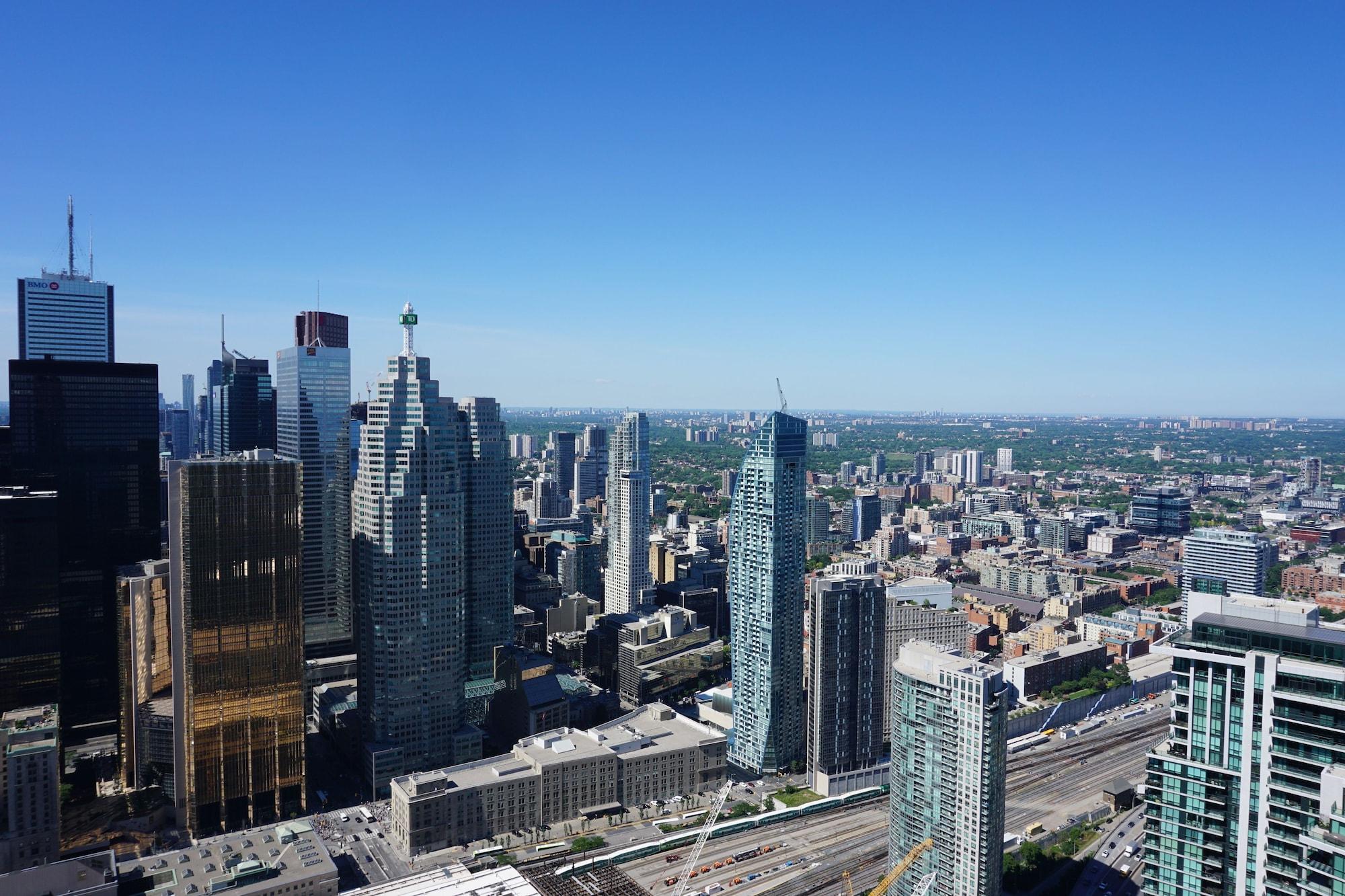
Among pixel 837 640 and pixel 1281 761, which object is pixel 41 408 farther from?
pixel 1281 761

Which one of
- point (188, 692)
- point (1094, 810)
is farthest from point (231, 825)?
point (1094, 810)

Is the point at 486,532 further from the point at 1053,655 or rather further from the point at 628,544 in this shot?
the point at 1053,655

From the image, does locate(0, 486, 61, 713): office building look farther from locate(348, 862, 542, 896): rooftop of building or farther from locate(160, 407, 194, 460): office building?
locate(160, 407, 194, 460): office building

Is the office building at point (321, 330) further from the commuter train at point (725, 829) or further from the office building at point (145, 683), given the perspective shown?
the commuter train at point (725, 829)

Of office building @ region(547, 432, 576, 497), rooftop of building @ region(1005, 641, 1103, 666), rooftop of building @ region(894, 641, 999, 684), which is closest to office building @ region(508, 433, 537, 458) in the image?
office building @ region(547, 432, 576, 497)

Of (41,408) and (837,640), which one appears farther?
(41,408)

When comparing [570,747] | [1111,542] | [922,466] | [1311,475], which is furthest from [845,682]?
[922,466]

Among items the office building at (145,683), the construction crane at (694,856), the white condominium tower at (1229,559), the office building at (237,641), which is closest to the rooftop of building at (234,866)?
the office building at (237,641)
